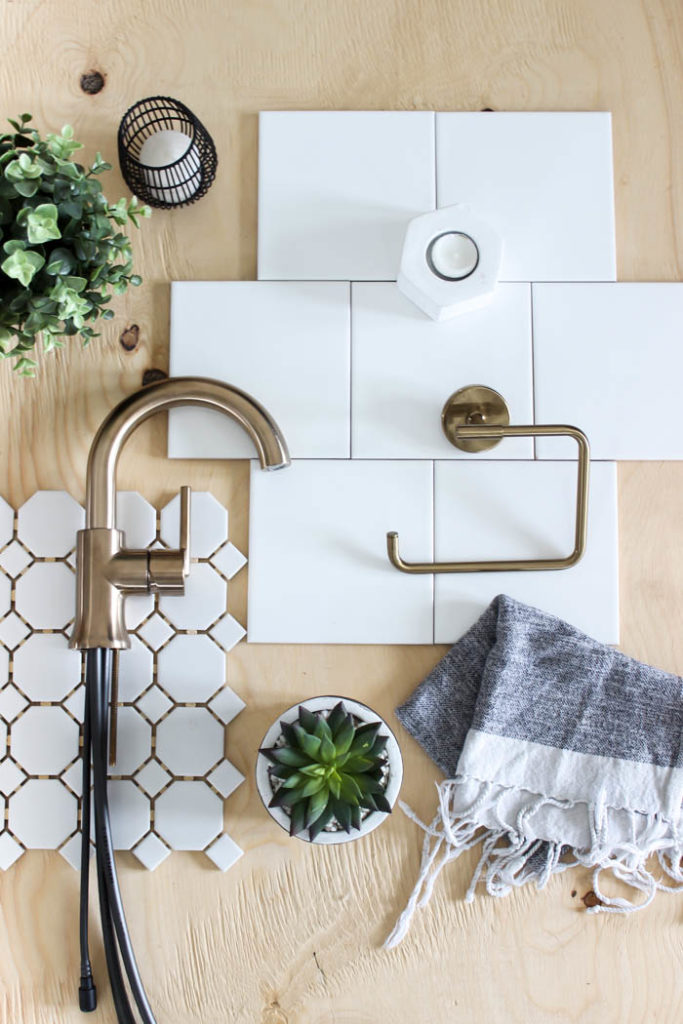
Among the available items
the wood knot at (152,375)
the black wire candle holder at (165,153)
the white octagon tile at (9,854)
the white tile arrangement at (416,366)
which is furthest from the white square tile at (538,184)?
the white octagon tile at (9,854)

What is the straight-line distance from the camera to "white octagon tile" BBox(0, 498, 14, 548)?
0.98 meters

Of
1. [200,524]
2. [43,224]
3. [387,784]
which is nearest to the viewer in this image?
[43,224]

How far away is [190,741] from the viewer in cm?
95

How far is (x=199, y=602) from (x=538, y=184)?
0.64 meters

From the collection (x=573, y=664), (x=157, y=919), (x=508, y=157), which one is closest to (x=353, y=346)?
(x=508, y=157)

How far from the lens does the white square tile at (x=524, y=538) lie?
0.96 m

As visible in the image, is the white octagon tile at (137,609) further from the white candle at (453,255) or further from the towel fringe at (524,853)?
the white candle at (453,255)

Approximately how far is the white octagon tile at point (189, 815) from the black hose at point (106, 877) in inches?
2.5

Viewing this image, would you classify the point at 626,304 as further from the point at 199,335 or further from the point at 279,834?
the point at 279,834

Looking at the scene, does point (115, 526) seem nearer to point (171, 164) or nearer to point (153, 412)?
point (153, 412)

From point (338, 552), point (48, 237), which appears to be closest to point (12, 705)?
point (338, 552)

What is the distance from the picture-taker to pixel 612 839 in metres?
0.89

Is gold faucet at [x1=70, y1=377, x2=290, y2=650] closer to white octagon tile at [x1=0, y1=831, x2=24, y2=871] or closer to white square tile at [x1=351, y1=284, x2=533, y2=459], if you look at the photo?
white square tile at [x1=351, y1=284, x2=533, y2=459]

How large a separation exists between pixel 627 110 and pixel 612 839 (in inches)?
33.9
